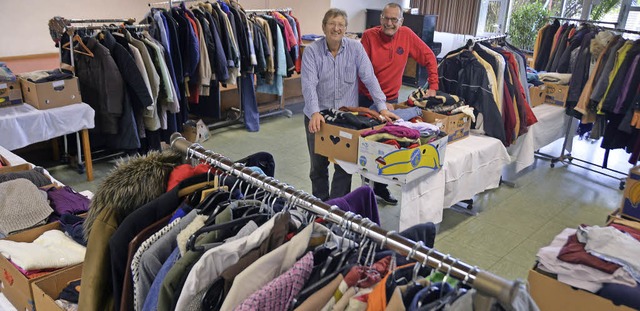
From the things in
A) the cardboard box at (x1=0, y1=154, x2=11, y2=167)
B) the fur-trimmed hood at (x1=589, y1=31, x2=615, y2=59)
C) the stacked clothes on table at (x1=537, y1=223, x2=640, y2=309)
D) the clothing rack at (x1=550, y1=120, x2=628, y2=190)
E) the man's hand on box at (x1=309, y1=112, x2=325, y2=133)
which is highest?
the fur-trimmed hood at (x1=589, y1=31, x2=615, y2=59)

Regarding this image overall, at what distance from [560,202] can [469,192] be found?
120cm

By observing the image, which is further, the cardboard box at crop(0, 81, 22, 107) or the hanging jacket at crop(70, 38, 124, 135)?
the hanging jacket at crop(70, 38, 124, 135)

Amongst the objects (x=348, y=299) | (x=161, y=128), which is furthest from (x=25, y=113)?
Result: (x=348, y=299)

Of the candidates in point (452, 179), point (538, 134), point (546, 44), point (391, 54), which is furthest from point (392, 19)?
point (546, 44)

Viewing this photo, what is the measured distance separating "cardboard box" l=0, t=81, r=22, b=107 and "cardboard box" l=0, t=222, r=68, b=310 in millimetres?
2153

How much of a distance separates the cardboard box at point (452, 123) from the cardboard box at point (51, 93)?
2.71m

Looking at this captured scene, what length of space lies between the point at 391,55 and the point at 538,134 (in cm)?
170

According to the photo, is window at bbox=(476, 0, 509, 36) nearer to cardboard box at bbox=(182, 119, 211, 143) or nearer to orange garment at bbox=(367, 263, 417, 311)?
cardboard box at bbox=(182, 119, 211, 143)

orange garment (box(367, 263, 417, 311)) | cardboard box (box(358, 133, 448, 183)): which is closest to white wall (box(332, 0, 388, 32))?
cardboard box (box(358, 133, 448, 183))


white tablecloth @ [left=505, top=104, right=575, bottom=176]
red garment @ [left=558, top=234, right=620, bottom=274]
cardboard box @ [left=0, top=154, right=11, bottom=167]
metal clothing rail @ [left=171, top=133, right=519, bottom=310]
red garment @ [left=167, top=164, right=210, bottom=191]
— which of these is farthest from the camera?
white tablecloth @ [left=505, top=104, right=575, bottom=176]

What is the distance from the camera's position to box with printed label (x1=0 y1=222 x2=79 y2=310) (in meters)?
1.90

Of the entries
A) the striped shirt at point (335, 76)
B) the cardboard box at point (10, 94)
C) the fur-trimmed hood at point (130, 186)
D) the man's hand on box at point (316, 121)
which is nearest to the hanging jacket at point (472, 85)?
the striped shirt at point (335, 76)

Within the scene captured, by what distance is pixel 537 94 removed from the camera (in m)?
4.70

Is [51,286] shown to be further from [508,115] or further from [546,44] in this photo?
[546,44]
